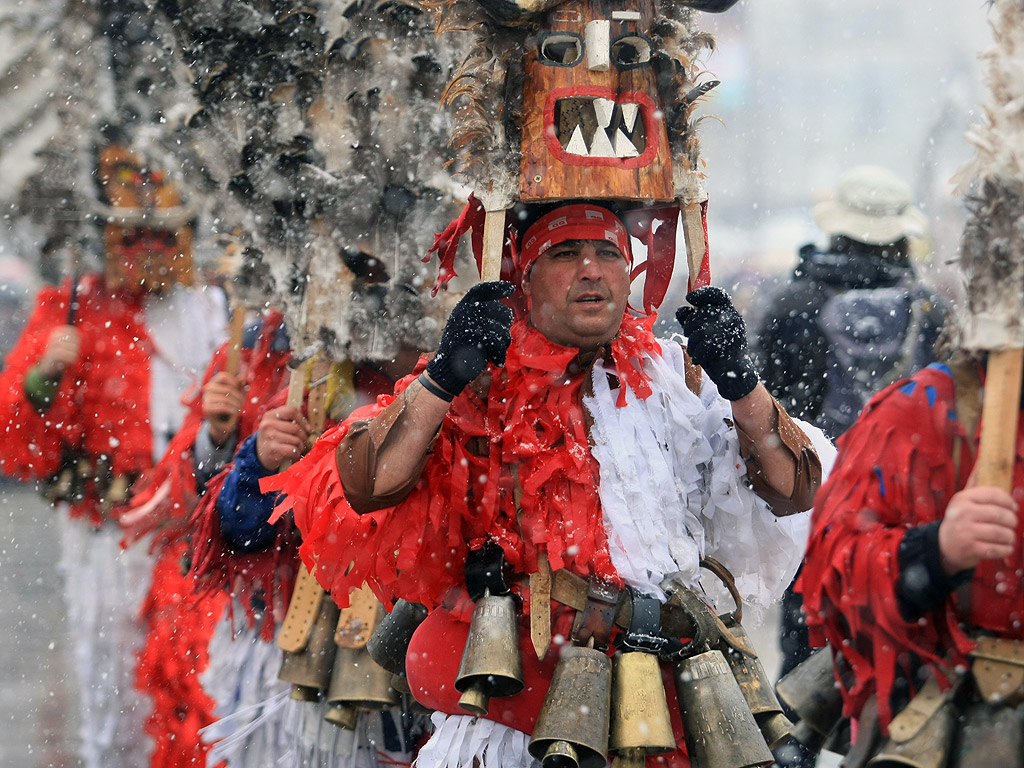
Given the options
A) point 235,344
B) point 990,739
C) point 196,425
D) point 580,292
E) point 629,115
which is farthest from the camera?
point 196,425

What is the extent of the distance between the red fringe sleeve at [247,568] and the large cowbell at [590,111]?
1829 millimetres

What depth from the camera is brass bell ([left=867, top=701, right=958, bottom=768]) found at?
2043 millimetres

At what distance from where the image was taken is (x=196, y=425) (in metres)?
4.66

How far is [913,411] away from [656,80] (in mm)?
1157

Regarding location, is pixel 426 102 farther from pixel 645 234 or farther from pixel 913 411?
pixel 913 411

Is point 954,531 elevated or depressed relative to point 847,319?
depressed

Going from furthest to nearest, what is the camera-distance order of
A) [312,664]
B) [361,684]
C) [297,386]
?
[297,386], [312,664], [361,684]

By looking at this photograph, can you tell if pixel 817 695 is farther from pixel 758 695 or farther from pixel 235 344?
pixel 235 344

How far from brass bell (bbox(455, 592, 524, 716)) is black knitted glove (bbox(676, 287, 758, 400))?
73 cm

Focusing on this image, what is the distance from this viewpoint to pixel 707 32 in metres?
3.10

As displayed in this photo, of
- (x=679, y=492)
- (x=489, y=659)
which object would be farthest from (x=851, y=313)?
(x=489, y=659)

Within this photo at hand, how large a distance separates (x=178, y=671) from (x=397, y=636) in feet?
5.63

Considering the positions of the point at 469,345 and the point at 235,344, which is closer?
the point at 469,345

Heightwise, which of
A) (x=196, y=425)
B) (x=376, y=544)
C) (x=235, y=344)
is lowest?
(x=376, y=544)
